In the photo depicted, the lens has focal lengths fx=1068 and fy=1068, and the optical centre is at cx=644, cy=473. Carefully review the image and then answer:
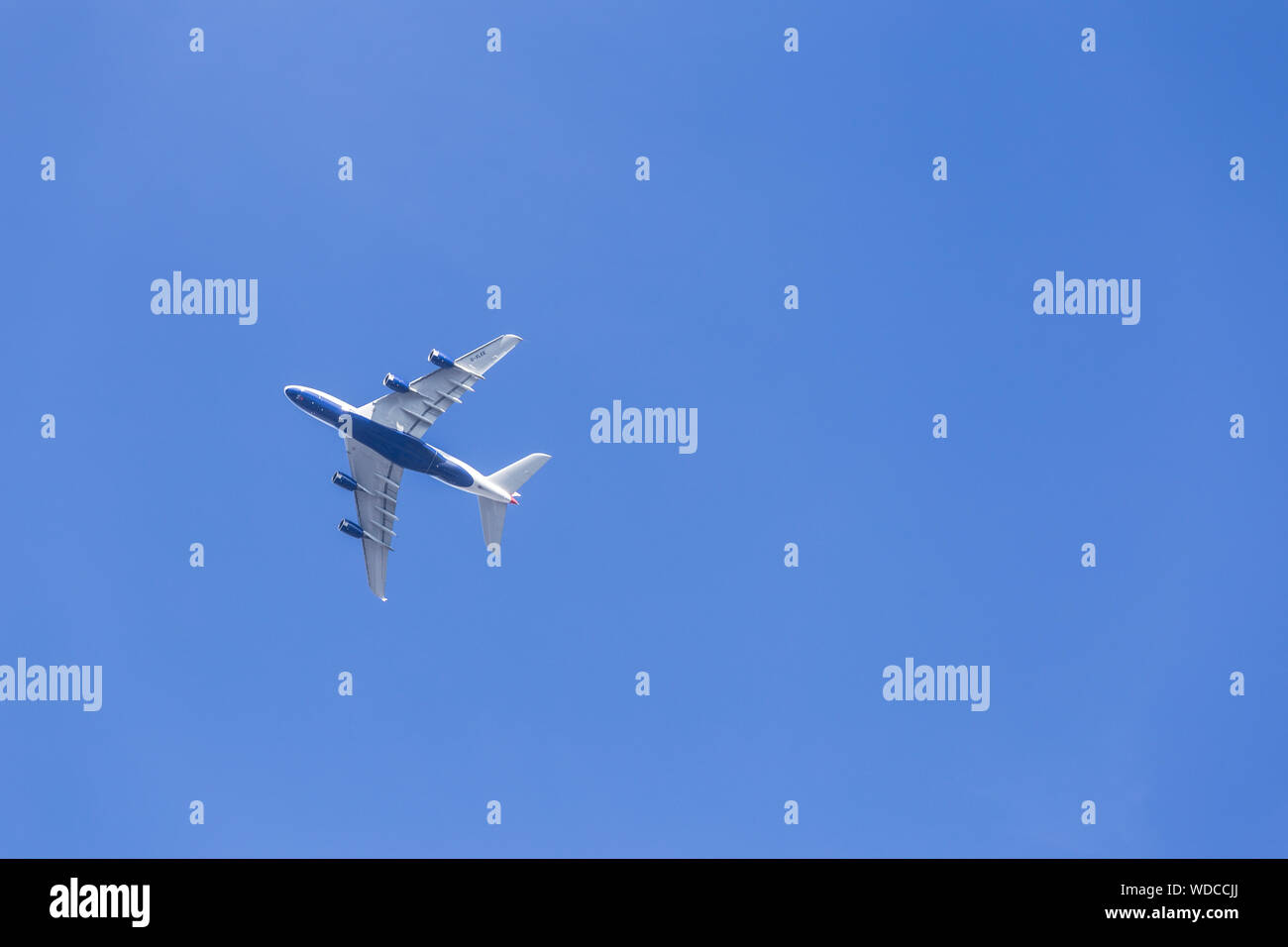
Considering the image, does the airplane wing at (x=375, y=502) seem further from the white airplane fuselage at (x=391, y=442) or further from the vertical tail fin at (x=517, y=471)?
the vertical tail fin at (x=517, y=471)

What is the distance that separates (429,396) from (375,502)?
9.70 meters

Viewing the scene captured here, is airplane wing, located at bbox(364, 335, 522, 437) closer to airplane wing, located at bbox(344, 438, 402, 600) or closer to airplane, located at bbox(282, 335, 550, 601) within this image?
airplane, located at bbox(282, 335, 550, 601)

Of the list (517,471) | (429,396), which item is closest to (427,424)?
(429,396)

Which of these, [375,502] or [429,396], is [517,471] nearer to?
[429,396]

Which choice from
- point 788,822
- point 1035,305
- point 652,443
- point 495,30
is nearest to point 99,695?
point 652,443

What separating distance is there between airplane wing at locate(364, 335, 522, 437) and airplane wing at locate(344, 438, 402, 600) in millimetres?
3302

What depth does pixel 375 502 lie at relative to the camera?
72625mm

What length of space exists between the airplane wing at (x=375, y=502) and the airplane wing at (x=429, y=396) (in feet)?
10.8

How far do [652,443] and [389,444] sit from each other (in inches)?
665

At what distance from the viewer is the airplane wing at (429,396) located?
66.4m

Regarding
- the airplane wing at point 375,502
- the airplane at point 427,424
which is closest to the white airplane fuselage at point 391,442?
the airplane at point 427,424

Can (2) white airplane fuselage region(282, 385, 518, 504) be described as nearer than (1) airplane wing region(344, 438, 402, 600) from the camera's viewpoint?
Yes

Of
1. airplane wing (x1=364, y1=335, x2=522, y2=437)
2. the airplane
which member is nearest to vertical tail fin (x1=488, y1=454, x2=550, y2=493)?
the airplane

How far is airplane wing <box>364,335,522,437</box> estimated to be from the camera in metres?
66.4
